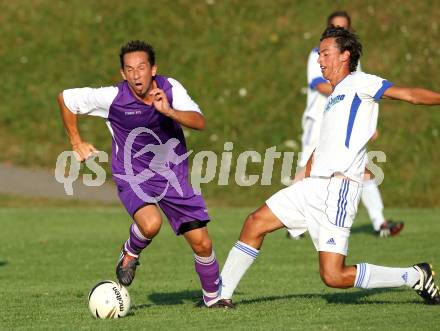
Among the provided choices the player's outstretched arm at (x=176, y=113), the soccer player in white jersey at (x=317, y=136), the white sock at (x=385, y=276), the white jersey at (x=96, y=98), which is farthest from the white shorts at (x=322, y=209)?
the soccer player in white jersey at (x=317, y=136)

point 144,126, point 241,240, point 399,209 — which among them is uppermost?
point 144,126

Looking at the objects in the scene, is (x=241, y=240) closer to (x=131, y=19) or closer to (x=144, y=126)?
(x=144, y=126)

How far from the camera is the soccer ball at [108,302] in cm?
873

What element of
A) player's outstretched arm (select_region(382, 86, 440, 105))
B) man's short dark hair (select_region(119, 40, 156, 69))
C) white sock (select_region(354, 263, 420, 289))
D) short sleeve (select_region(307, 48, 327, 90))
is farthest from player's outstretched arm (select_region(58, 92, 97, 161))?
short sleeve (select_region(307, 48, 327, 90))

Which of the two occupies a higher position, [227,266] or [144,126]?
[144,126]

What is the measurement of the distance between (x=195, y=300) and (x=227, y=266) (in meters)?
1.00

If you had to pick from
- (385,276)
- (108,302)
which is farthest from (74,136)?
(385,276)

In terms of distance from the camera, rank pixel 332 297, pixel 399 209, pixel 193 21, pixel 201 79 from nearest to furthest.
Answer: pixel 332 297 → pixel 399 209 → pixel 201 79 → pixel 193 21

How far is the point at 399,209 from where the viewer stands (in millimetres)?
19859

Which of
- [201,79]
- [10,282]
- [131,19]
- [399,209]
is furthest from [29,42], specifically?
[10,282]

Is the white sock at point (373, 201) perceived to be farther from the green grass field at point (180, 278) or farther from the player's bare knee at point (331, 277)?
the player's bare knee at point (331, 277)

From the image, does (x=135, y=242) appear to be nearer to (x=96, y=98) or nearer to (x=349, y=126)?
(x=96, y=98)

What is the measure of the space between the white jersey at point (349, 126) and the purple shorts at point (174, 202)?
121 centimetres

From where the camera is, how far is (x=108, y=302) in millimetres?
8727
